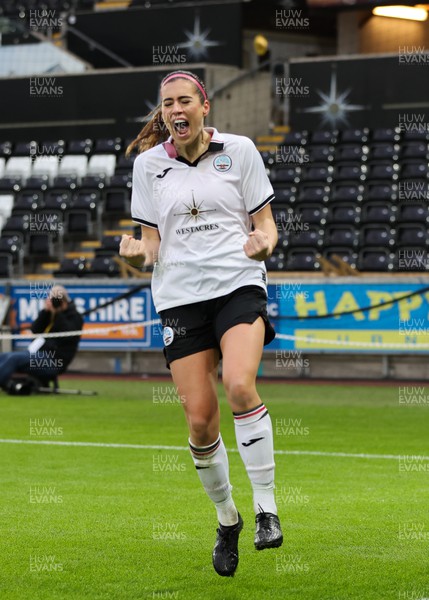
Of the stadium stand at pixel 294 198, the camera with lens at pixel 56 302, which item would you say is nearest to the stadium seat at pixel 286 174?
the stadium stand at pixel 294 198

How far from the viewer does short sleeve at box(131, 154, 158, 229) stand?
246 inches

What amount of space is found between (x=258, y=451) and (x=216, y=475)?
42 cm

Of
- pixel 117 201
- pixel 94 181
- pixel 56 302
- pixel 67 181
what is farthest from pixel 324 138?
pixel 56 302

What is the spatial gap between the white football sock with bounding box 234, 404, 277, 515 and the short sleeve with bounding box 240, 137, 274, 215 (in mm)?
1049

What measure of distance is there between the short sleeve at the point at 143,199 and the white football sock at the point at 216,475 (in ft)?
3.84

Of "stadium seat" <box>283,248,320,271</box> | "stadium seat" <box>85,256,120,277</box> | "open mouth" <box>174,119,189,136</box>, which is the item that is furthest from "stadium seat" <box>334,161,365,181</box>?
"open mouth" <box>174,119,189,136</box>

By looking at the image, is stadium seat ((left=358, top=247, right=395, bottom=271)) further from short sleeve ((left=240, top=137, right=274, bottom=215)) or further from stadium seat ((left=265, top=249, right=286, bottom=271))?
short sleeve ((left=240, top=137, right=274, bottom=215))

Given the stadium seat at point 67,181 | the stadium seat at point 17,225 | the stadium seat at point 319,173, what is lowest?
the stadium seat at point 17,225

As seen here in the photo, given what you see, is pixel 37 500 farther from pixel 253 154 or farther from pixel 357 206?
pixel 357 206

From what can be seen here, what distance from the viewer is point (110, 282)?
74.0ft

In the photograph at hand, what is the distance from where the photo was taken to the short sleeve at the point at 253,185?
6.13 m

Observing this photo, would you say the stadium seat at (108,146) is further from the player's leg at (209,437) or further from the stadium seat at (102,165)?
the player's leg at (209,437)

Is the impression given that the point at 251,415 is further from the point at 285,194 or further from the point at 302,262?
the point at 285,194

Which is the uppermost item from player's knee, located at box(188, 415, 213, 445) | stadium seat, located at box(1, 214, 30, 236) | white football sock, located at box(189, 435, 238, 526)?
player's knee, located at box(188, 415, 213, 445)
